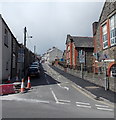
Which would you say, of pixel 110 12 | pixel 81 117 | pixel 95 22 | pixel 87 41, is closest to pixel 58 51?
pixel 87 41

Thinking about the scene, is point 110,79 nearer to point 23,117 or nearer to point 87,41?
point 23,117

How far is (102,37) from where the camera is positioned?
1952cm

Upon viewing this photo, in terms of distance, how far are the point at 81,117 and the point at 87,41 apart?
37.1 meters

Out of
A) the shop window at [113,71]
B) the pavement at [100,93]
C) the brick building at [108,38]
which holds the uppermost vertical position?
the brick building at [108,38]

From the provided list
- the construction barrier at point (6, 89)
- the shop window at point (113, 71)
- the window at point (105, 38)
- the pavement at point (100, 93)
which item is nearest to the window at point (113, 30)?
the window at point (105, 38)

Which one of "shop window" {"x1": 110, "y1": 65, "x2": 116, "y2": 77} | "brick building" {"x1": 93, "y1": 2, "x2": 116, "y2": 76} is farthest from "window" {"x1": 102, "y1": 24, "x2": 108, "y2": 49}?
"shop window" {"x1": 110, "y1": 65, "x2": 116, "y2": 77}

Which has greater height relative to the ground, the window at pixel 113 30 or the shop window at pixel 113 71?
the window at pixel 113 30

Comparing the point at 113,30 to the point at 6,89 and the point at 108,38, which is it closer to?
the point at 108,38

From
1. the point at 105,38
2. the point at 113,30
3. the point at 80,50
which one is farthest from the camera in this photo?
the point at 80,50

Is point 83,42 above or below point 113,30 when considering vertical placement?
above

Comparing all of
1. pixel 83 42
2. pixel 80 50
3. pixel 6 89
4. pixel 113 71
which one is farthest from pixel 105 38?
pixel 83 42

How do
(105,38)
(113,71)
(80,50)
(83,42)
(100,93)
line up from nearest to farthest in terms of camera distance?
1. (100,93)
2. (113,71)
3. (105,38)
4. (80,50)
5. (83,42)

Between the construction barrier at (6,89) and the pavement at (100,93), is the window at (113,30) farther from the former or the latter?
the construction barrier at (6,89)

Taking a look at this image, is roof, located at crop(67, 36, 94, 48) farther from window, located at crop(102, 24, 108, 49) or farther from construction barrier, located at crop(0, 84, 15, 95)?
construction barrier, located at crop(0, 84, 15, 95)
